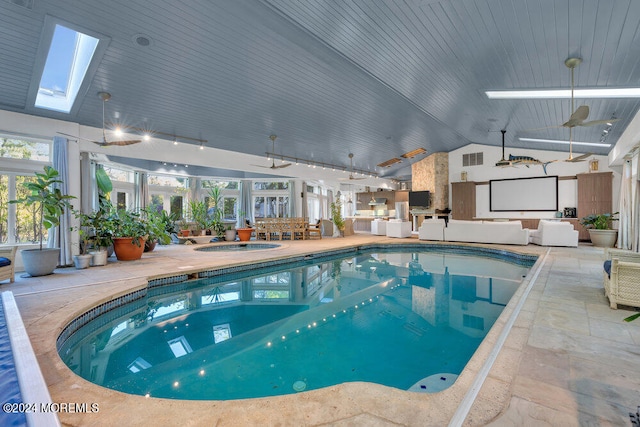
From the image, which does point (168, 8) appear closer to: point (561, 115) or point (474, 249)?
point (561, 115)

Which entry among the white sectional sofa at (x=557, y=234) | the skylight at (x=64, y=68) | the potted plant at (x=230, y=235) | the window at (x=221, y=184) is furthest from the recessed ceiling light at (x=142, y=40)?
the white sectional sofa at (x=557, y=234)

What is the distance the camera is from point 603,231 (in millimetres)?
8289

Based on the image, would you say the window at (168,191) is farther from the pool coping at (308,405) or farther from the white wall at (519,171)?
the white wall at (519,171)

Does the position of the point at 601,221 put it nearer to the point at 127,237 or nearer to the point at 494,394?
the point at 494,394

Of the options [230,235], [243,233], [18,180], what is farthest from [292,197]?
[18,180]

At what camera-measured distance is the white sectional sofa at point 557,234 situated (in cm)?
794

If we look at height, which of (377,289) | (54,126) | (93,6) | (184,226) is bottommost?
(377,289)

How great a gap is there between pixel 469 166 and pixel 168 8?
11.6 meters

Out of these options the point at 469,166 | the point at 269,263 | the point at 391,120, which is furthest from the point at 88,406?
the point at 469,166

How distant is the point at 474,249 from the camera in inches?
335

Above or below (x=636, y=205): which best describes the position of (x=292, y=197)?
above

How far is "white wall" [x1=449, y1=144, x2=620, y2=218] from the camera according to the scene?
32.6 ft

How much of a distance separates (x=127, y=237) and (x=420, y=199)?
10.5 m

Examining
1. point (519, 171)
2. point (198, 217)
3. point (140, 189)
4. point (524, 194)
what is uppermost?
point (519, 171)
